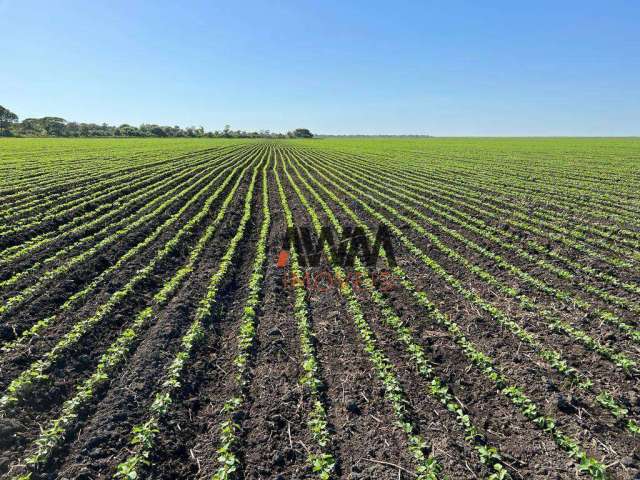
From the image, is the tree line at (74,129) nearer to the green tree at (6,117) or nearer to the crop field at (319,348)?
the green tree at (6,117)

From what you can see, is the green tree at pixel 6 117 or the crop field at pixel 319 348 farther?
the green tree at pixel 6 117

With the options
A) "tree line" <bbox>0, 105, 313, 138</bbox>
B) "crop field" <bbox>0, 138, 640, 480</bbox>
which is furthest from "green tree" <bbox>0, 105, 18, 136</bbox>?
"crop field" <bbox>0, 138, 640, 480</bbox>

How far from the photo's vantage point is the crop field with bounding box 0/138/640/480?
439 cm

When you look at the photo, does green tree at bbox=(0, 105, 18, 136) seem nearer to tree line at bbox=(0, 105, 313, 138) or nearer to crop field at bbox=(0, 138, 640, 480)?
tree line at bbox=(0, 105, 313, 138)

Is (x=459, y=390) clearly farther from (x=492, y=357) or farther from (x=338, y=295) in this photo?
(x=338, y=295)

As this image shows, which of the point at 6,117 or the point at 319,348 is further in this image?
the point at 6,117

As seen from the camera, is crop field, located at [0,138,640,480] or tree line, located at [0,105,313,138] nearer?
crop field, located at [0,138,640,480]

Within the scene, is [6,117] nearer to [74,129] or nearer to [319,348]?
[74,129]

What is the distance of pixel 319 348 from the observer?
254 inches

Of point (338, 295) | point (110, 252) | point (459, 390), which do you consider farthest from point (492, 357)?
point (110, 252)

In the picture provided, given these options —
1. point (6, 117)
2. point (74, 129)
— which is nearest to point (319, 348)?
point (74, 129)

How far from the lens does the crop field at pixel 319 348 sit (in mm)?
4387

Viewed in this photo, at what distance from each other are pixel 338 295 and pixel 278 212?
8482 millimetres

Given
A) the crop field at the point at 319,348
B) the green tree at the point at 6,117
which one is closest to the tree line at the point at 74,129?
the green tree at the point at 6,117
